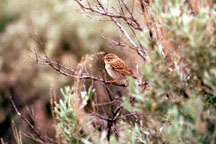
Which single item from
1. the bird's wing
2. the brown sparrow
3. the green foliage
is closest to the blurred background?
the brown sparrow

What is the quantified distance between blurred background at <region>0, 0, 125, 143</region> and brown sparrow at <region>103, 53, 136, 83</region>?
21.3 ft

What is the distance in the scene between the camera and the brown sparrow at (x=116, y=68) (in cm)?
593

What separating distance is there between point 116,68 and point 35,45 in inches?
300

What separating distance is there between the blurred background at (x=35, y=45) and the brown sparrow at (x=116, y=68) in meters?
6.48

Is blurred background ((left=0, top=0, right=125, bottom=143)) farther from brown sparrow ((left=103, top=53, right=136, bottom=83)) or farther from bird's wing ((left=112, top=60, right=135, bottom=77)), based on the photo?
bird's wing ((left=112, top=60, right=135, bottom=77))

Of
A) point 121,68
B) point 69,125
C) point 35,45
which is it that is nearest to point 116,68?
point 121,68

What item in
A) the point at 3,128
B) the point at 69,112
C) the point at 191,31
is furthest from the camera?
the point at 3,128

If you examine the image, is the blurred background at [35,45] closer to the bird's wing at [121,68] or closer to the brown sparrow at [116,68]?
the brown sparrow at [116,68]

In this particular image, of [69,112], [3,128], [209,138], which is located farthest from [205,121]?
[3,128]

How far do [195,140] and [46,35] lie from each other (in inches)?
467

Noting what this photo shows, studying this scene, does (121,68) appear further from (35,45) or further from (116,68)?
(35,45)

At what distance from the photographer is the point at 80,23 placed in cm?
1401

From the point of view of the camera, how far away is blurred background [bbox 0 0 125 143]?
42.8 ft

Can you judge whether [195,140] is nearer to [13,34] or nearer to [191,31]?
[191,31]
